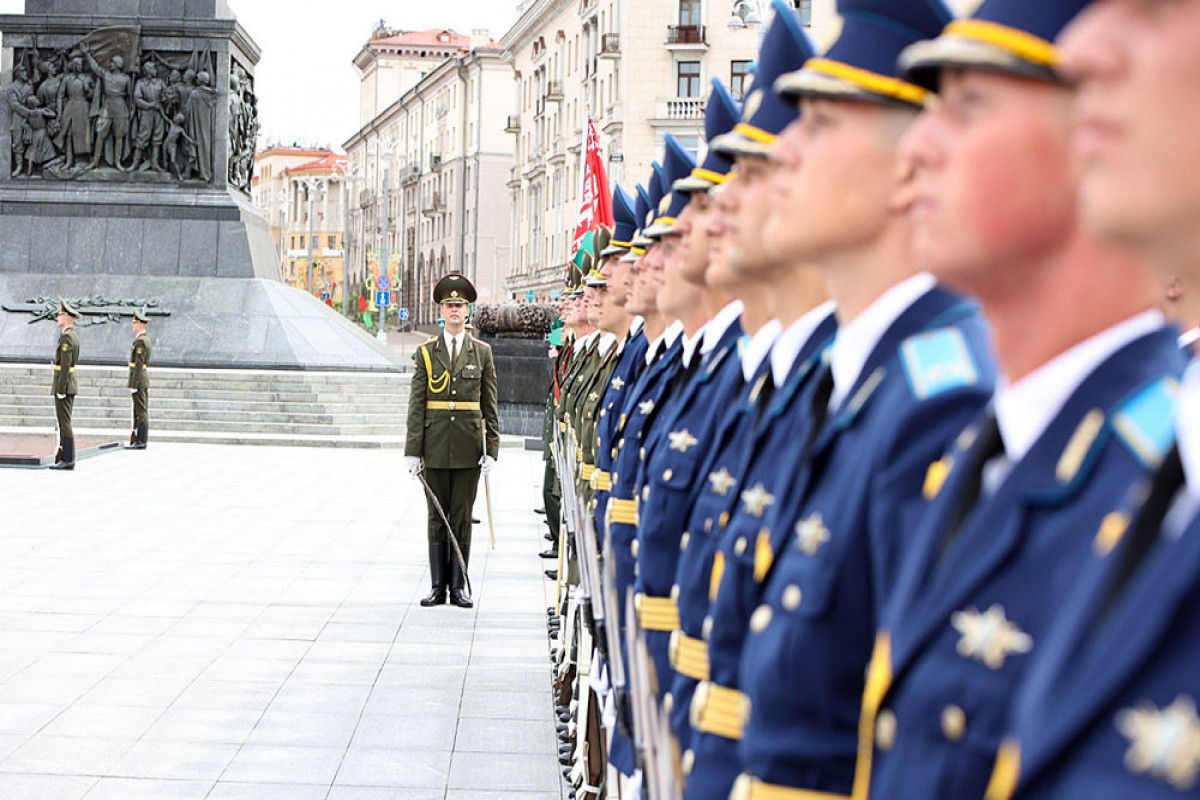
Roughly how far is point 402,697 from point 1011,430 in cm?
575

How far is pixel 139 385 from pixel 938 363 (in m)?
19.3

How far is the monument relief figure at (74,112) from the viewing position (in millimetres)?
27016

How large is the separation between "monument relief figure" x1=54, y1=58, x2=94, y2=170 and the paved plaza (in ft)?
48.6

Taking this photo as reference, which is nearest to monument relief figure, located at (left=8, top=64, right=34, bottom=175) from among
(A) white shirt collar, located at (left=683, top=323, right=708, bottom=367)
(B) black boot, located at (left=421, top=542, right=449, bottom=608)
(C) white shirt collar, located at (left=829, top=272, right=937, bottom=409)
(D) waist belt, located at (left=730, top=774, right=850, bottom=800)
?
(B) black boot, located at (left=421, top=542, right=449, bottom=608)

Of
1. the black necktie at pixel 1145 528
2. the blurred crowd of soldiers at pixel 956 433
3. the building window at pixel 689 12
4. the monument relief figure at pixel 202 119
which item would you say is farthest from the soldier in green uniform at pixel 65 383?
the building window at pixel 689 12

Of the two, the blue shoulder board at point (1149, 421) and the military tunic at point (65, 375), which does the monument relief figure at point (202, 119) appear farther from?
the blue shoulder board at point (1149, 421)

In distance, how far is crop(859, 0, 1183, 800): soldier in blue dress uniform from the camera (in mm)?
1389

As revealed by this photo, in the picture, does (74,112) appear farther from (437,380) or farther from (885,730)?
(885,730)

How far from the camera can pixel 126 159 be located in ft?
89.5

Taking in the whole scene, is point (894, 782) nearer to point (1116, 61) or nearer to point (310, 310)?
point (1116, 61)

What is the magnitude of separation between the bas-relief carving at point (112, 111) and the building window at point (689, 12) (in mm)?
28175

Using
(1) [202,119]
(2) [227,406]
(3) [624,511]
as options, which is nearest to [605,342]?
(3) [624,511]

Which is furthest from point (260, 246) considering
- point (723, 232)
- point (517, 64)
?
point (517, 64)

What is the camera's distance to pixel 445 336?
9.53 meters
